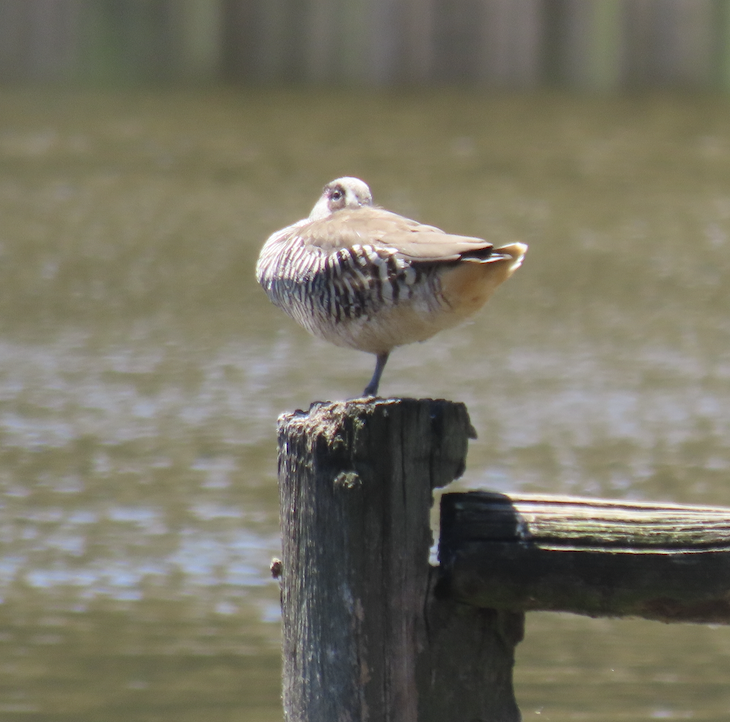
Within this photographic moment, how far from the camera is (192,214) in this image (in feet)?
39.8

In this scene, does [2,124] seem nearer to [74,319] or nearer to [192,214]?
[192,214]

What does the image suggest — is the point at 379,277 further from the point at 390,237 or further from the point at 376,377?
the point at 376,377

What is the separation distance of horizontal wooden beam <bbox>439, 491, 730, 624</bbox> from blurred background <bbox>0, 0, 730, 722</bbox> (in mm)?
2001

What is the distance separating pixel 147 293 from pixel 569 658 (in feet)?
19.3

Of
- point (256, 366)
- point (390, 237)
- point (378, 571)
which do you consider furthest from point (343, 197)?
point (256, 366)

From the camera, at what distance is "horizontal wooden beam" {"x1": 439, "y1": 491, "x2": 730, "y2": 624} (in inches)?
98.7

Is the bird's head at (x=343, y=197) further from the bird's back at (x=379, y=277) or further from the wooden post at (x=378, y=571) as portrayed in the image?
the wooden post at (x=378, y=571)

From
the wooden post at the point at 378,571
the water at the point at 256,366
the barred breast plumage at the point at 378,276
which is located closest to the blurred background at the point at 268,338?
the water at the point at 256,366

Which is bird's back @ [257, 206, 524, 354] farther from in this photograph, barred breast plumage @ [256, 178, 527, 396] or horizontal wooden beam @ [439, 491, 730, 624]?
horizontal wooden beam @ [439, 491, 730, 624]

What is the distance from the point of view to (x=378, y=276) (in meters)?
2.86

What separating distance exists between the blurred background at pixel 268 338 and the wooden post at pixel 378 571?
1.94m

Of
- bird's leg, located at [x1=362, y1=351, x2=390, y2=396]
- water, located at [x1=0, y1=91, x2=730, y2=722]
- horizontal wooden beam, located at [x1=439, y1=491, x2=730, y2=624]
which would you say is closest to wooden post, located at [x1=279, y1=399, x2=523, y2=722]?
horizontal wooden beam, located at [x1=439, y1=491, x2=730, y2=624]

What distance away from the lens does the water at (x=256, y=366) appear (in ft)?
16.3

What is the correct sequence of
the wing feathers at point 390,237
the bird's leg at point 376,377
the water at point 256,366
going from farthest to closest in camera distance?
the water at point 256,366, the bird's leg at point 376,377, the wing feathers at point 390,237
